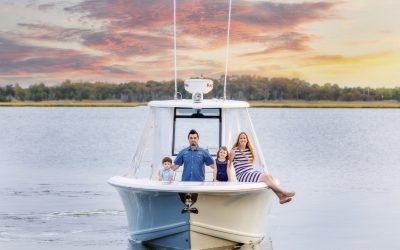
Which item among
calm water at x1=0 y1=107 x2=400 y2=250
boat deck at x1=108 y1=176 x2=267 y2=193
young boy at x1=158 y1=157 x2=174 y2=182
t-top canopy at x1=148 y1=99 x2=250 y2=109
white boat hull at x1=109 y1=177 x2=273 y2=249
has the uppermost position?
t-top canopy at x1=148 y1=99 x2=250 y2=109

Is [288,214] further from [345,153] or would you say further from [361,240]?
[345,153]

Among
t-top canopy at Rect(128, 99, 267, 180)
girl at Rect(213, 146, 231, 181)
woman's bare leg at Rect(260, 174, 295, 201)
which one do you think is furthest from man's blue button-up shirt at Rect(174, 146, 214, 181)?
woman's bare leg at Rect(260, 174, 295, 201)

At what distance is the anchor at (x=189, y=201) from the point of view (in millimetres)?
16256

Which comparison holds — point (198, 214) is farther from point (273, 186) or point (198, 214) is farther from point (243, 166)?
point (273, 186)

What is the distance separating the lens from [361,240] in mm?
21234

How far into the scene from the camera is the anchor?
53.3ft

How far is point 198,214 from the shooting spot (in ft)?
54.3

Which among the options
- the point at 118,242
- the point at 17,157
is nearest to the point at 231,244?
the point at 118,242

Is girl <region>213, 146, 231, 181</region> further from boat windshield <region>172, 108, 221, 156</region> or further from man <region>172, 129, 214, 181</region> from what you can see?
boat windshield <region>172, 108, 221, 156</region>

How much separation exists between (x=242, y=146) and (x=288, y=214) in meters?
8.36

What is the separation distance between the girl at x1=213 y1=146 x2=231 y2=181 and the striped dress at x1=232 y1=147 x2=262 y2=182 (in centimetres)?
19

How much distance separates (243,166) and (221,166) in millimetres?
407

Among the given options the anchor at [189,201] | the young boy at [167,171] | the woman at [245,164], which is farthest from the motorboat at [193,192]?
the woman at [245,164]

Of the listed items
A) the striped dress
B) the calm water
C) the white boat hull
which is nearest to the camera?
the white boat hull
